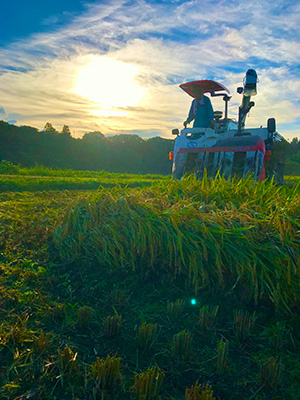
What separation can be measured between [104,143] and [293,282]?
31302mm

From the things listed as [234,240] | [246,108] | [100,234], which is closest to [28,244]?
[100,234]

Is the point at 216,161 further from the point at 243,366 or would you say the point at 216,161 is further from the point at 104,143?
the point at 104,143

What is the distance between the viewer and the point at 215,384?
144cm

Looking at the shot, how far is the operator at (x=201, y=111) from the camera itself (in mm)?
7133

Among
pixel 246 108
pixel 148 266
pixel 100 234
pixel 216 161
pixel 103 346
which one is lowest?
pixel 103 346

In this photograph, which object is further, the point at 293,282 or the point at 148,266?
the point at 148,266

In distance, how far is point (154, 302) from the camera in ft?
7.16

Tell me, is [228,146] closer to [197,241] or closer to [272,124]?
[272,124]

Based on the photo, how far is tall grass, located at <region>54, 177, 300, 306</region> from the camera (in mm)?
2145

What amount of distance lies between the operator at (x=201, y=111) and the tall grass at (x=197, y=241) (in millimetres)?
4502

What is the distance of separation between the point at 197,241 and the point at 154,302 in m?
0.51

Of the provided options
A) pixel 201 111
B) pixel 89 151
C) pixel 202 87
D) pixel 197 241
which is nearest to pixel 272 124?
pixel 201 111

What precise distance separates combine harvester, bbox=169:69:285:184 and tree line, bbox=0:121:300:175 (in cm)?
2102

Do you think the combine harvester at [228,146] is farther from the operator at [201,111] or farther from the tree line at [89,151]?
the tree line at [89,151]
